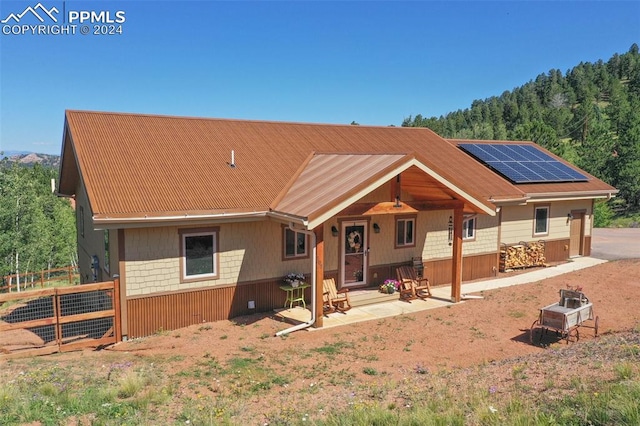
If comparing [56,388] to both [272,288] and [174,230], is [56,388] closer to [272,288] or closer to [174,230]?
[174,230]

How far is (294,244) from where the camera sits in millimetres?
12766

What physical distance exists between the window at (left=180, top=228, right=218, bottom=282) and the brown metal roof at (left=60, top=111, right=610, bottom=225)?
685 mm

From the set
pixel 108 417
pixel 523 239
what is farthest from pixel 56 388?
pixel 523 239

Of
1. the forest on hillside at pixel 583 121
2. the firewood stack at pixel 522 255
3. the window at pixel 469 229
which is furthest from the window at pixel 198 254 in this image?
the forest on hillside at pixel 583 121

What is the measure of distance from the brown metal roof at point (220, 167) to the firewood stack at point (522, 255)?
2.43 metres

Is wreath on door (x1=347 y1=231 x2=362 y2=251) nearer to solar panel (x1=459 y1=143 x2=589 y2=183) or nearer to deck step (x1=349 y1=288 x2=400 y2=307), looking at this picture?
deck step (x1=349 y1=288 x2=400 y2=307)

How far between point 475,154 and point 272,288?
37.6 ft

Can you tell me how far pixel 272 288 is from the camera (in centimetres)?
1241

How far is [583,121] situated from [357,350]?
255 ft

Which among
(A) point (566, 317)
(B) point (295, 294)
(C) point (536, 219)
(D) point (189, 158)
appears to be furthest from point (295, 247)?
(C) point (536, 219)

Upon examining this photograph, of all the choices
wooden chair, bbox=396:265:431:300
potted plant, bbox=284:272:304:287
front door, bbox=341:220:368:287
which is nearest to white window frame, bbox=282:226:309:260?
potted plant, bbox=284:272:304:287

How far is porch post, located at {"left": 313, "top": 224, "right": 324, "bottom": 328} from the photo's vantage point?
11.0m

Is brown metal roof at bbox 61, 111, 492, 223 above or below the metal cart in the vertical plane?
above

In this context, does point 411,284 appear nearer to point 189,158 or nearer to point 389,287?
point 389,287
